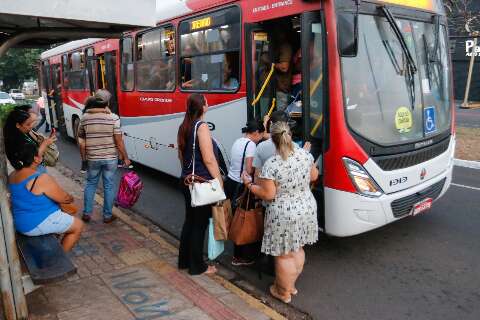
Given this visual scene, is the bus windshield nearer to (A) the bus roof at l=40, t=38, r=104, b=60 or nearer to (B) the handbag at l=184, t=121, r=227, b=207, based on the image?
(B) the handbag at l=184, t=121, r=227, b=207

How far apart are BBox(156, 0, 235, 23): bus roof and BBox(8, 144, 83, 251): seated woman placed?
11.0 ft

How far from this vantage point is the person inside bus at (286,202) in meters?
3.55

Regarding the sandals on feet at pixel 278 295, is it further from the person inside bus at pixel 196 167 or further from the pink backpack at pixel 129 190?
the pink backpack at pixel 129 190

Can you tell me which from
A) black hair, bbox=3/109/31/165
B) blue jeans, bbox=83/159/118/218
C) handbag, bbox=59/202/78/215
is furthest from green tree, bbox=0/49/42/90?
handbag, bbox=59/202/78/215

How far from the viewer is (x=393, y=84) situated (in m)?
4.63

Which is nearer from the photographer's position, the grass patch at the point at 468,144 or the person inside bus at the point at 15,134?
the person inside bus at the point at 15,134

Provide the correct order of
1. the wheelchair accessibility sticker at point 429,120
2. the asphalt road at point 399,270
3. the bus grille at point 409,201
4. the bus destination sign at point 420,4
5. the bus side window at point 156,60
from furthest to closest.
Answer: the bus side window at point 156,60 < the wheelchair accessibility sticker at point 429,120 < the bus destination sign at point 420,4 < the bus grille at point 409,201 < the asphalt road at point 399,270

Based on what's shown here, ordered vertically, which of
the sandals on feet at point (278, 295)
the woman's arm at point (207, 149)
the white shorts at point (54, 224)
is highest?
the woman's arm at point (207, 149)

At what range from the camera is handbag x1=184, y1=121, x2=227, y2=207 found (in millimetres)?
3945

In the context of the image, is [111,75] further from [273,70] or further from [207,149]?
[207,149]

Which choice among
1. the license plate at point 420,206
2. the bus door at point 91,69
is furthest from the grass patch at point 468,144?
the bus door at point 91,69

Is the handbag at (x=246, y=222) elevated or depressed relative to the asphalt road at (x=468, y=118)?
elevated

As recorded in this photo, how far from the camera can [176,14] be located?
684 centimetres

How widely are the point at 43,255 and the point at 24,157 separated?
2.77 ft
